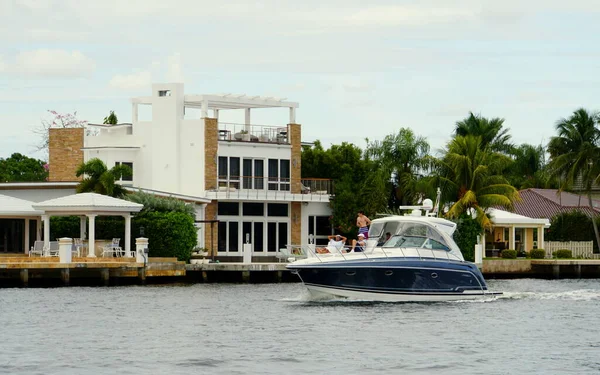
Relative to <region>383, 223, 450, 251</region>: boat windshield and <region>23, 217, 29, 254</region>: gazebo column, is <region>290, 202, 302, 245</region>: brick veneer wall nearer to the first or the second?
<region>23, 217, 29, 254</region>: gazebo column

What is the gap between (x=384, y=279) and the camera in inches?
1480

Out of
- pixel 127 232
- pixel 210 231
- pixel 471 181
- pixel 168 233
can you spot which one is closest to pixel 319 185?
pixel 210 231

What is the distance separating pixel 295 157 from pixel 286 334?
35.8 m

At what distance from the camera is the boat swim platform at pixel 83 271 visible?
4709 cm

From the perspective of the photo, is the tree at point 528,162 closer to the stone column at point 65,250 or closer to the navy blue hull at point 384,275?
the stone column at point 65,250

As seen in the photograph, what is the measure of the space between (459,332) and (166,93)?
117 feet

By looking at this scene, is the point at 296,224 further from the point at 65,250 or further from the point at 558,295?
the point at 558,295

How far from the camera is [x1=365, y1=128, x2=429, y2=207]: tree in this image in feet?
228

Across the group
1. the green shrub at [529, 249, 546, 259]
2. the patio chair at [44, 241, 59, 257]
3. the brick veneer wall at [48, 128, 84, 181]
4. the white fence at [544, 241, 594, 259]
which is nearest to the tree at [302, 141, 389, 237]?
the green shrub at [529, 249, 546, 259]

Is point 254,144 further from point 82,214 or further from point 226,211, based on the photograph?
point 82,214

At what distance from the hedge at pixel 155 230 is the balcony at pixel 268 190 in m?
7.69

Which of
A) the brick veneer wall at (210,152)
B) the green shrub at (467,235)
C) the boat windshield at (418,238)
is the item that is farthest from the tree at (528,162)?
the boat windshield at (418,238)

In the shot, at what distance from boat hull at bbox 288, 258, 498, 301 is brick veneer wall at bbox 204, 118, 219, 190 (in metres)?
25.3

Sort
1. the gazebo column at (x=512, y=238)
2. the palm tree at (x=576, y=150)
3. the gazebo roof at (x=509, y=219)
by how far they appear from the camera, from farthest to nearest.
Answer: the palm tree at (x=576, y=150) < the gazebo column at (x=512, y=238) < the gazebo roof at (x=509, y=219)
